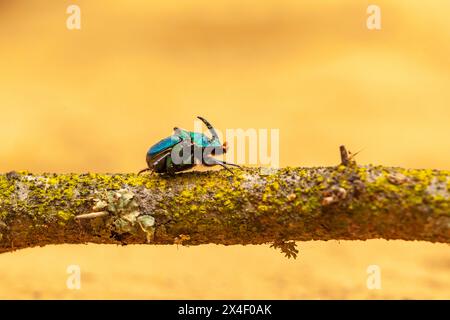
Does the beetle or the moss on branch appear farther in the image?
the beetle

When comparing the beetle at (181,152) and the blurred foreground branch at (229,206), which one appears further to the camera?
the beetle at (181,152)

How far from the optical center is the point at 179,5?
4.74 metres

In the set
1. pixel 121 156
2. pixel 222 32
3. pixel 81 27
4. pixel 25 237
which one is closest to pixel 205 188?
pixel 25 237

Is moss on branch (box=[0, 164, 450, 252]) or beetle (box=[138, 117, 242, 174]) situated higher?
beetle (box=[138, 117, 242, 174])

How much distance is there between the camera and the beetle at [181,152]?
1.58m

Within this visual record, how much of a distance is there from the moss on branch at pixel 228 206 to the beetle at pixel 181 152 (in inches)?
1.2

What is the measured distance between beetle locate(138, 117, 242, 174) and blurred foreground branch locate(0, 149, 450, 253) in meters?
0.03

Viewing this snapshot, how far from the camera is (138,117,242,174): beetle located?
5.17 ft

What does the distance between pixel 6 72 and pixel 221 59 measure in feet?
5.88

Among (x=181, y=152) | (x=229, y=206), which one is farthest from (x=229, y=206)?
(x=181, y=152)

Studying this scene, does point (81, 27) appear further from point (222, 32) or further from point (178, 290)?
point (178, 290)

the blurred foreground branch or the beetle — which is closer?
the blurred foreground branch

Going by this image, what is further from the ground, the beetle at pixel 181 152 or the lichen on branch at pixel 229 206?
the beetle at pixel 181 152

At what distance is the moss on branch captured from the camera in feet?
4.44
